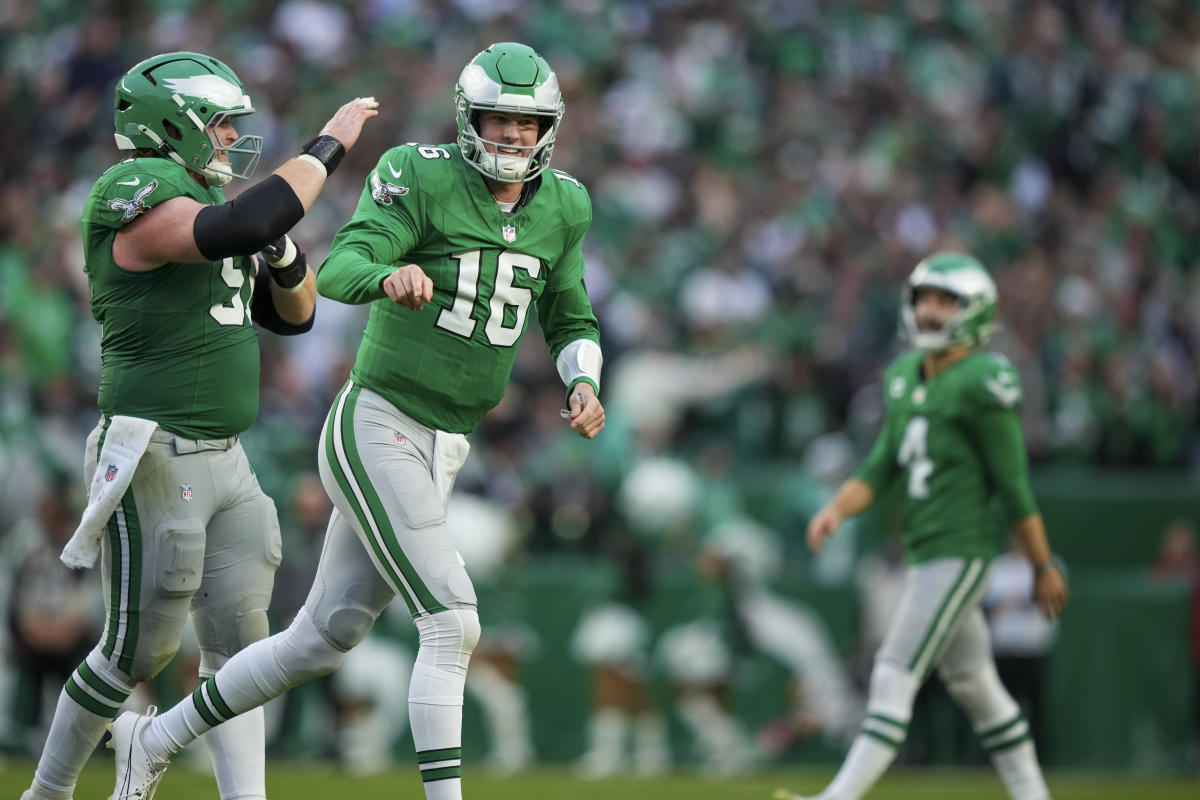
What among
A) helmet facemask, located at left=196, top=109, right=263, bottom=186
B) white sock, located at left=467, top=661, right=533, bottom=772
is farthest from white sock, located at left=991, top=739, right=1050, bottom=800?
white sock, located at left=467, top=661, right=533, bottom=772

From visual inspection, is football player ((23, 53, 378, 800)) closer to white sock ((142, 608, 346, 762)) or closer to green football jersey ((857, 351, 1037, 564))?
white sock ((142, 608, 346, 762))

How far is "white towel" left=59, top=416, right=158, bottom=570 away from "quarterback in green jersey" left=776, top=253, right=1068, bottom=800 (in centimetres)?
294

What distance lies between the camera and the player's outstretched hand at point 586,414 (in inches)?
210

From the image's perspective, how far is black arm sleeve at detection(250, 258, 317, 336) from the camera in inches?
235

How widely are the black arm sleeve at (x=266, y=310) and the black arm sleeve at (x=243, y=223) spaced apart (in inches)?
28.9

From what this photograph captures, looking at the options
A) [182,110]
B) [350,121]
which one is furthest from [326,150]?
[182,110]

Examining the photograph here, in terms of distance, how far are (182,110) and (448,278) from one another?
3.22 feet

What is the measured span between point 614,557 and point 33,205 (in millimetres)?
5722

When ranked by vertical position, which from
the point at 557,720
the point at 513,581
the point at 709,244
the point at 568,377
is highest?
the point at 709,244

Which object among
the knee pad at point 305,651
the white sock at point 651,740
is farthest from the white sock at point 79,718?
the white sock at point 651,740

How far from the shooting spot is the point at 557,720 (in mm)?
11133

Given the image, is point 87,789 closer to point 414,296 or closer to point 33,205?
point 414,296

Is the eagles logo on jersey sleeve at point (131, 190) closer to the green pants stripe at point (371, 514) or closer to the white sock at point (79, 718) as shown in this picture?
the green pants stripe at point (371, 514)

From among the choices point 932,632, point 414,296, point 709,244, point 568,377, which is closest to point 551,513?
point 709,244
